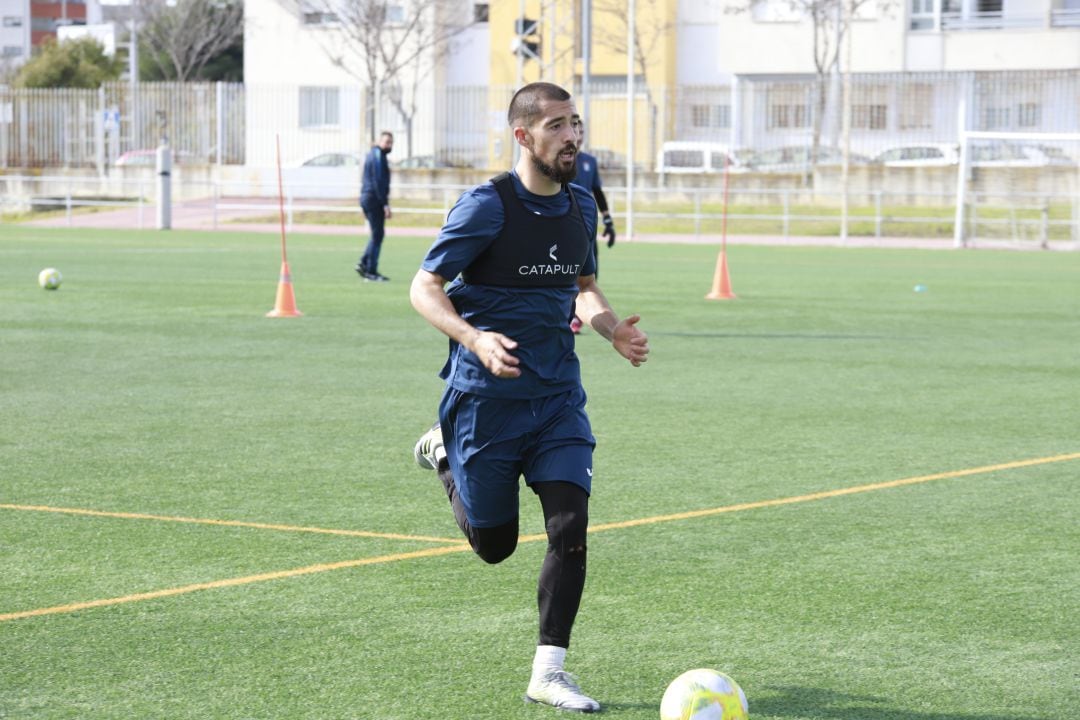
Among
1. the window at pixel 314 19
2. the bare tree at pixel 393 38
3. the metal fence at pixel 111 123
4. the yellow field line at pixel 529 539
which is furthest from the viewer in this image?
the window at pixel 314 19

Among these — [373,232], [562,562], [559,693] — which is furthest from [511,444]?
[373,232]

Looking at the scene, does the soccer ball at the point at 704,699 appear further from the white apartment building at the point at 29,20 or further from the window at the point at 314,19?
the white apartment building at the point at 29,20

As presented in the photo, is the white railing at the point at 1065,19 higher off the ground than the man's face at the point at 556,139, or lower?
higher

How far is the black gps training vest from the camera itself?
544 cm

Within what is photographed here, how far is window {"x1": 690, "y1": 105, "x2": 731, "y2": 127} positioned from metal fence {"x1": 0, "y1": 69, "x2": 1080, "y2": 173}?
43mm

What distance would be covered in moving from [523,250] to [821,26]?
171 feet

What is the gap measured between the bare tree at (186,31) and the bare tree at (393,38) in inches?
292

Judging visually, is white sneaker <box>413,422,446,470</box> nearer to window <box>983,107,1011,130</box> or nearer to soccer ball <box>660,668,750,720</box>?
soccer ball <box>660,668,750,720</box>

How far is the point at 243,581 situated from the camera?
22.2 feet

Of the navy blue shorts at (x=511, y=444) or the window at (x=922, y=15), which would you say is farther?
the window at (x=922, y=15)

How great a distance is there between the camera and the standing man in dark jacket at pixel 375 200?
76.1ft

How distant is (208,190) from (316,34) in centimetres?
1741

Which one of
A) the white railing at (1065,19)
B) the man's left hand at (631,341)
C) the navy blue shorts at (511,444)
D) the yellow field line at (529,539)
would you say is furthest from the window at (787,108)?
the navy blue shorts at (511,444)

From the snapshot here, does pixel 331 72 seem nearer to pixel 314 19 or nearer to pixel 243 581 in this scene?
pixel 314 19
